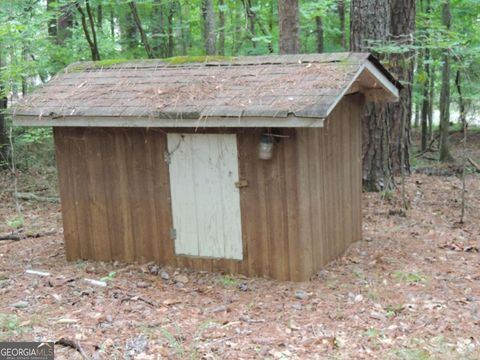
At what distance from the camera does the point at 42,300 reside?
608cm

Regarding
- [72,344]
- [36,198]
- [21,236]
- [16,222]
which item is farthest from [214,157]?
[36,198]

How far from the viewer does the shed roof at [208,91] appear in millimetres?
6016

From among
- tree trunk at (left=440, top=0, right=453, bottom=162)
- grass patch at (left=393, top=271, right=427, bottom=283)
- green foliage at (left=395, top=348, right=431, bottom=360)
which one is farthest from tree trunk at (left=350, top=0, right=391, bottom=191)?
green foliage at (left=395, top=348, right=431, bottom=360)

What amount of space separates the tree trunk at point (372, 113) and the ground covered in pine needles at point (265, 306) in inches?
67.9

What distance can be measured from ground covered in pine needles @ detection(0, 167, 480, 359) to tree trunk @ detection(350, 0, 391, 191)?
1.72m

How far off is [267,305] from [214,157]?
1848 millimetres

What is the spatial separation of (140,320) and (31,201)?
7.56 metres

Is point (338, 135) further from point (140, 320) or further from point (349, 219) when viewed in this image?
point (140, 320)

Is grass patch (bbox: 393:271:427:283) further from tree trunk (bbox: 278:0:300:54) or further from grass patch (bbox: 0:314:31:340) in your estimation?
tree trunk (bbox: 278:0:300:54)

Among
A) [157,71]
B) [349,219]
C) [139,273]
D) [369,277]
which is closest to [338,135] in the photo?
[349,219]

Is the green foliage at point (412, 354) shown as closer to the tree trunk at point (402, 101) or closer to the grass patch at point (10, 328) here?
the grass patch at point (10, 328)

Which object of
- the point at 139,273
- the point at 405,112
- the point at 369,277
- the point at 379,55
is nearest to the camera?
the point at 369,277

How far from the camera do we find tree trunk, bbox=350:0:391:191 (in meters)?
9.88

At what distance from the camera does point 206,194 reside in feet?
22.7
